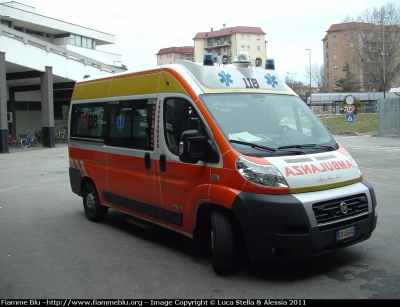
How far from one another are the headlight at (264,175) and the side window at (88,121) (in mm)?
3618

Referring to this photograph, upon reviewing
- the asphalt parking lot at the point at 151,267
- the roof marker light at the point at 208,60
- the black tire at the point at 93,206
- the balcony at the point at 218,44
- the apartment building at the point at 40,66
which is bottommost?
the asphalt parking lot at the point at 151,267

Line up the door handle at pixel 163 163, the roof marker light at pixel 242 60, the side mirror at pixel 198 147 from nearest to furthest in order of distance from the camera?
1. the side mirror at pixel 198 147
2. the door handle at pixel 163 163
3. the roof marker light at pixel 242 60

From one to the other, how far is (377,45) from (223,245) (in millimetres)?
71031

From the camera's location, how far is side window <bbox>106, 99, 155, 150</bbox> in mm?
6453

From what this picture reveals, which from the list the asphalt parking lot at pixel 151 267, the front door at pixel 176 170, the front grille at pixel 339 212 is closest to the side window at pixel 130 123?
the front door at pixel 176 170

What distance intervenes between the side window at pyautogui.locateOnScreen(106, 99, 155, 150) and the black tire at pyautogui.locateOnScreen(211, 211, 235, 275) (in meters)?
1.77

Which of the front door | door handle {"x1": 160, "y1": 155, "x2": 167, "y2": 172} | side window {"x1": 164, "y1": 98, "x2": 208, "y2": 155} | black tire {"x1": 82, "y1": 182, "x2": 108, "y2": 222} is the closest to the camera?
the front door

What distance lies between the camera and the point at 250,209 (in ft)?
15.7

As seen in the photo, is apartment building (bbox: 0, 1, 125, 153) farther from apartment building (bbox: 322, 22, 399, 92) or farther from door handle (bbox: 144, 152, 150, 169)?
apartment building (bbox: 322, 22, 399, 92)

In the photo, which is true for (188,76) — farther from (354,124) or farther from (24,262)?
(354,124)

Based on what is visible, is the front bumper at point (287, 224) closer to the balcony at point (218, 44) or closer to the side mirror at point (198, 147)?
the side mirror at point (198, 147)

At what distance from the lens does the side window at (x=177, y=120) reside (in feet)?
18.5

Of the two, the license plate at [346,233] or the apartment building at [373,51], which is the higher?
the apartment building at [373,51]

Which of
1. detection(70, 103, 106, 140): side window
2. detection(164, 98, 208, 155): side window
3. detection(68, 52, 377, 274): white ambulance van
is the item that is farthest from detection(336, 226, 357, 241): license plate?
detection(70, 103, 106, 140): side window
